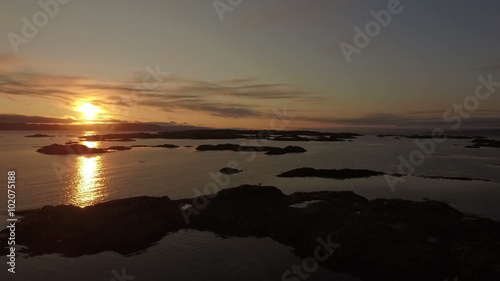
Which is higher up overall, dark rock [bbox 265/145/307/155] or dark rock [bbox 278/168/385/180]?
dark rock [bbox 265/145/307/155]

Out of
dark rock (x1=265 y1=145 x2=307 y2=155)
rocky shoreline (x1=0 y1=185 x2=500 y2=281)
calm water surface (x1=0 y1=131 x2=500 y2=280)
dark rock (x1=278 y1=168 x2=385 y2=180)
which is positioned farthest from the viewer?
dark rock (x1=265 y1=145 x2=307 y2=155)

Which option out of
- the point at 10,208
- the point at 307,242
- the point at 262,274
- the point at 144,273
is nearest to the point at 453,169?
the point at 307,242

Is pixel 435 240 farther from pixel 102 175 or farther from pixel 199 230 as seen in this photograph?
pixel 102 175

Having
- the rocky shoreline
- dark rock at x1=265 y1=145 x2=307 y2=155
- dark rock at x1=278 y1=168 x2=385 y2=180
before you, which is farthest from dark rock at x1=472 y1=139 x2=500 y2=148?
the rocky shoreline

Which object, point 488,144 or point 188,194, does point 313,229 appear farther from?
point 488,144

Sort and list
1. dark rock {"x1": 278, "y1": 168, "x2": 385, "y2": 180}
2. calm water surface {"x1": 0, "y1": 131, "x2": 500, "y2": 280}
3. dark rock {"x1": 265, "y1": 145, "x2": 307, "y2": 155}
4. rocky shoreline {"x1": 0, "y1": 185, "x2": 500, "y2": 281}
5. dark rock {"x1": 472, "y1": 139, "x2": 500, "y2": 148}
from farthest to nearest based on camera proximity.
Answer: dark rock {"x1": 472, "y1": 139, "x2": 500, "y2": 148}, dark rock {"x1": 265, "y1": 145, "x2": 307, "y2": 155}, dark rock {"x1": 278, "y1": 168, "x2": 385, "y2": 180}, calm water surface {"x1": 0, "y1": 131, "x2": 500, "y2": 280}, rocky shoreline {"x1": 0, "y1": 185, "x2": 500, "y2": 281}

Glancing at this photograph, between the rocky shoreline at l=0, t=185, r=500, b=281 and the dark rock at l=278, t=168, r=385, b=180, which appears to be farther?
the dark rock at l=278, t=168, r=385, b=180

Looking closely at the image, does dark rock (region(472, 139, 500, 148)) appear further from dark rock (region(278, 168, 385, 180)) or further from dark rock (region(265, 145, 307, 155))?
dark rock (region(278, 168, 385, 180))

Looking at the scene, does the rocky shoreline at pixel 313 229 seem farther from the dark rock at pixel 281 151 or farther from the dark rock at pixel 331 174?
the dark rock at pixel 281 151
